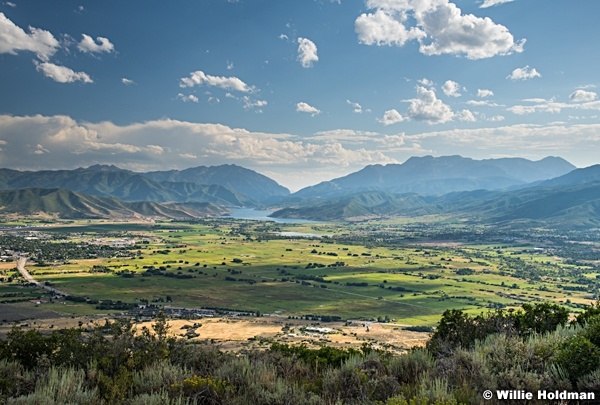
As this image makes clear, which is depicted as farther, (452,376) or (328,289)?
(328,289)

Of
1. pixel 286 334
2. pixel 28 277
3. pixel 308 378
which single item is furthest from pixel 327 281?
pixel 308 378

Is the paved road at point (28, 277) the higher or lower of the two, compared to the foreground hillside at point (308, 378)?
lower

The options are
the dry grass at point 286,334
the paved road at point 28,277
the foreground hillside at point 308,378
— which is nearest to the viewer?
the foreground hillside at point 308,378

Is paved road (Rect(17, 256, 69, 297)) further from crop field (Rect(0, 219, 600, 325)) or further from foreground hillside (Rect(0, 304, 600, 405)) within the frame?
foreground hillside (Rect(0, 304, 600, 405))

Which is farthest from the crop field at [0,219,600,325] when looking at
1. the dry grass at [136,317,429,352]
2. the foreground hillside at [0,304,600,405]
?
the foreground hillside at [0,304,600,405]

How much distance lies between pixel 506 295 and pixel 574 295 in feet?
55.5

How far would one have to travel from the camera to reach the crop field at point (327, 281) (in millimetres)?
95375

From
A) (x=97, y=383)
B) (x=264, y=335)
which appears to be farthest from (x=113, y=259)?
(x=97, y=383)

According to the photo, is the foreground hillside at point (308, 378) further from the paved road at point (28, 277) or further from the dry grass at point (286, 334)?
the paved road at point (28, 277)

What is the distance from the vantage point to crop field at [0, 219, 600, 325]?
95.4 metres

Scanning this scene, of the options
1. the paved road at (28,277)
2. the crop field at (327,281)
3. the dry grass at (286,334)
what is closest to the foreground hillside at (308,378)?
the dry grass at (286,334)

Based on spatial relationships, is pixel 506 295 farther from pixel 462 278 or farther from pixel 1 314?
pixel 1 314

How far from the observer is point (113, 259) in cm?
15950

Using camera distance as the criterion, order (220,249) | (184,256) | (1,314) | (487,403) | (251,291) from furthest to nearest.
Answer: (220,249) → (184,256) → (251,291) → (1,314) → (487,403)
